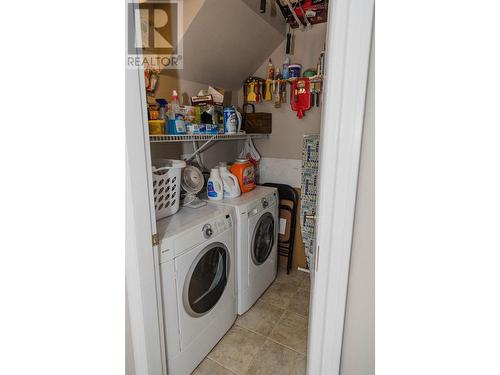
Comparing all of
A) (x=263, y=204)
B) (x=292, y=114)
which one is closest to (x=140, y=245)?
(x=263, y=204)

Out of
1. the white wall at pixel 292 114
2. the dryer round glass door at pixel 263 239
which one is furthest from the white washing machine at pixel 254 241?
the white wall at pixel 292 114

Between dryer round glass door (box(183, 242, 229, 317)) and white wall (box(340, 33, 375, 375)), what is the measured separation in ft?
3.07

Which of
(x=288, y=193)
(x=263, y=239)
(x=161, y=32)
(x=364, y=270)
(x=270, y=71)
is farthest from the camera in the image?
(x=288, y=193)

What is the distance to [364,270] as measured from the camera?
519 mm

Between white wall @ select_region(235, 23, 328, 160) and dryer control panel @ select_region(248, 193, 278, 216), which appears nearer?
dryer control panel @ select_region(248, 193, 278, 216)

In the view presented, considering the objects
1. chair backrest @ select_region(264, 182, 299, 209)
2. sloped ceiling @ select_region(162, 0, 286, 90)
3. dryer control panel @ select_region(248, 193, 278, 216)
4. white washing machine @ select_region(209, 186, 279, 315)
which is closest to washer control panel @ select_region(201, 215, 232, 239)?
white washing machine @ select_region(209, 186, 279, 315)

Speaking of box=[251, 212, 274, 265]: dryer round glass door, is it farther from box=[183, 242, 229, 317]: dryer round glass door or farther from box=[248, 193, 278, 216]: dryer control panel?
box=[183, 242, 229, 317]: dryer round glass door

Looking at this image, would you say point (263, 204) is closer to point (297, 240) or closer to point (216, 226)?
point (216, 226)

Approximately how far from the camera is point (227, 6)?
1656 millimetres

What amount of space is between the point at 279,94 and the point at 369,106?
6.49 ft

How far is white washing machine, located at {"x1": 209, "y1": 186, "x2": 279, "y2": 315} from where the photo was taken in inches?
69.6

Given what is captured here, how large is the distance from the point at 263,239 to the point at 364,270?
5.39ft
